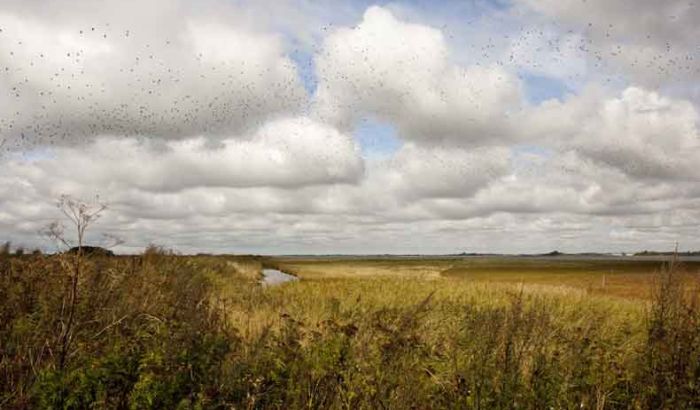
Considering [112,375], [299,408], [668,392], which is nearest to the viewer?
[112,375]

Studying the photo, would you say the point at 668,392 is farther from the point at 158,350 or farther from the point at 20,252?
the point at 20,252

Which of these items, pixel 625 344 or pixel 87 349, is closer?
pixel 87 349

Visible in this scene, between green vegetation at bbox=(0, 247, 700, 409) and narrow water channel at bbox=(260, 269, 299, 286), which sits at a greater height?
green vegetation at bbox=(0, 247, 700, 409)

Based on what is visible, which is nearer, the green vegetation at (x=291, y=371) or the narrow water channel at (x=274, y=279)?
the green vegetation at (x=291, y=371)

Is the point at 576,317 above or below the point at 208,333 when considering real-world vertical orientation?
below

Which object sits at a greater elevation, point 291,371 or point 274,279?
point 291,371

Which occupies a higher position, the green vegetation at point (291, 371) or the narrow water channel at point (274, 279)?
the green vegetation at point (291, 371)

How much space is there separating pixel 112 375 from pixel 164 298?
Answer: 6519 millimetres

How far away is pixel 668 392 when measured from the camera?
241 inches

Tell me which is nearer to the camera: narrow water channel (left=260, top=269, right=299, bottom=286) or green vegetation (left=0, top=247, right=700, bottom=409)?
green vegetation (left=0, top=247, right=700, bottom=409)

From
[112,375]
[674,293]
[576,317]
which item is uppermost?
[674,293]

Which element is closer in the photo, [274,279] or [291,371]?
[291,371]

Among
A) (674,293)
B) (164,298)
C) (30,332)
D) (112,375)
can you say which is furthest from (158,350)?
(674,293)

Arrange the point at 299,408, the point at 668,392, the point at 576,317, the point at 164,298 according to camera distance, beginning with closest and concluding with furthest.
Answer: the point at 299,408, the point at 668,392, the point at 164,298, the point at 576,317
